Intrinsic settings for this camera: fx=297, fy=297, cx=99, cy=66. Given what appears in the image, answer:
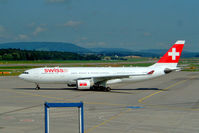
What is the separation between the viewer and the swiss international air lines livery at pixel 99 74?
4328 centimetres

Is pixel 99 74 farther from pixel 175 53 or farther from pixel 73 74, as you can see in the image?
pixel 175 53

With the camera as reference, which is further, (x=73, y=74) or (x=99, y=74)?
(x=99, y=74)

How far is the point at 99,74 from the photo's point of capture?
44.2 m

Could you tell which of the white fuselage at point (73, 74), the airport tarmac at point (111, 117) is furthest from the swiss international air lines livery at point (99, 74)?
the airport tarmac at point (111, 117)

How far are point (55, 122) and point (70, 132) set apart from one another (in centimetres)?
311

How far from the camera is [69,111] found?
25688 mm

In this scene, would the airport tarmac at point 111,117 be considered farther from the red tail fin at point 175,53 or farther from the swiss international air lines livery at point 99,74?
the red tail fin at point 175,53

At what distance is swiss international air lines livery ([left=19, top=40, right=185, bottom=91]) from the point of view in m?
43.3

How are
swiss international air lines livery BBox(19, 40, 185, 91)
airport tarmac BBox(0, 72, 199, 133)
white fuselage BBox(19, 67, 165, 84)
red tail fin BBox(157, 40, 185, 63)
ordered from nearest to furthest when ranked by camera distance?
1. airport tarmac BBox(0, 72, 199, 133)
2. swiss international air lines livery BBox(19, 40, 185, 91)
3. white fuselage BBox(19, 67, 165, 84)
4. red tail fin BBox(157, 40, 185, 63)

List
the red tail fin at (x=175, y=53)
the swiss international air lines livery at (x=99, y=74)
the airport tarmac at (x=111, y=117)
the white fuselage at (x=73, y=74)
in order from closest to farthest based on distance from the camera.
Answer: the airport tarmac at (x=111, y=117)
the swiss international air lines livery at (x=99, y=74)
the white fuselage at (x=73, y=74)
the red tail fin at (x=175, y=53)

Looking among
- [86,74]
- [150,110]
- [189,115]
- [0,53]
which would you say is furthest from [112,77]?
[0,53]

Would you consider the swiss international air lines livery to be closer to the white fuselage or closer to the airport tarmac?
the white fuselage

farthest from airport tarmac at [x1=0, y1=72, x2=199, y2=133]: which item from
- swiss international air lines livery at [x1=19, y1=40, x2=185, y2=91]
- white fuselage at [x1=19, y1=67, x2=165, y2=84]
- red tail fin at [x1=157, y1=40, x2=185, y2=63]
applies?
red tail fin at [x1=157, y1=40, x2=185, y2=63]

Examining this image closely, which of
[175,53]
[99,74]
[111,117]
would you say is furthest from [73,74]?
[111,117]
